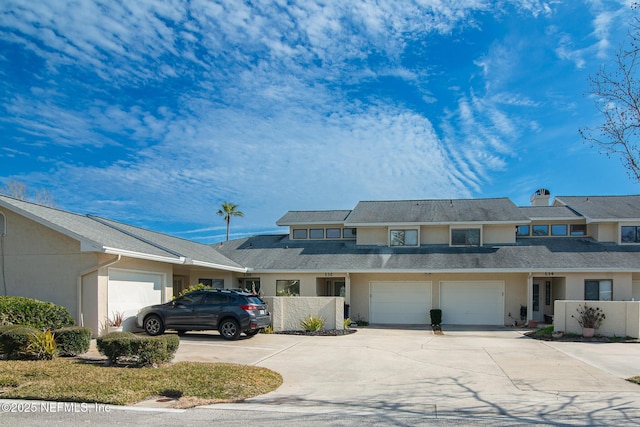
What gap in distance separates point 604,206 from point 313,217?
1611 cm

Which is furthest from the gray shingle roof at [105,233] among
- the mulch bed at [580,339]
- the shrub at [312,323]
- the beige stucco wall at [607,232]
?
the beige stucco wall at [607,232]

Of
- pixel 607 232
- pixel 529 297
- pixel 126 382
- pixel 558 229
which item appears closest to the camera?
pixel 126 382

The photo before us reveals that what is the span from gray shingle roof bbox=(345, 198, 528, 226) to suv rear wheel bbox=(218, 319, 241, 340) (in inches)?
481

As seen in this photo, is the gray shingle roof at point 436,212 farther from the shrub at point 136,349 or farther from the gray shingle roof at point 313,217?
the shrub at point 136,349

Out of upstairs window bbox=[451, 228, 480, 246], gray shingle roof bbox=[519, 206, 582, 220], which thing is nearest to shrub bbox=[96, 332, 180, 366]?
upstairs window bbox=[451, 228, 480, 246]

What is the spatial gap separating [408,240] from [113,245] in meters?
15.8

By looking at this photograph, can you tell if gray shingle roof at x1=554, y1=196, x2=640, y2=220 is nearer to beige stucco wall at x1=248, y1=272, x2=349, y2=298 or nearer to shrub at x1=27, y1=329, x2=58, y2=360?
beige stucco wall at x1=248, y1=272, x2=349, y2=298

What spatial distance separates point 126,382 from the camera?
845cm

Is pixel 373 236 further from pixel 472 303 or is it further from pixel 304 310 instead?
pixel 304 310

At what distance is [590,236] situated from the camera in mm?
26031

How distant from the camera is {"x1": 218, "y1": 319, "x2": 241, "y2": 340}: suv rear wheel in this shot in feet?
50.5

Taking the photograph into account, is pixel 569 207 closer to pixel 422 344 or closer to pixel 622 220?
pixel 622 220

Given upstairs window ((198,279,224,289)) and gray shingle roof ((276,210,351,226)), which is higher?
gray shingle roof ((276,210,351,226))

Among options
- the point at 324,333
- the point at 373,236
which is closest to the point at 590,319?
the point at 324,333
